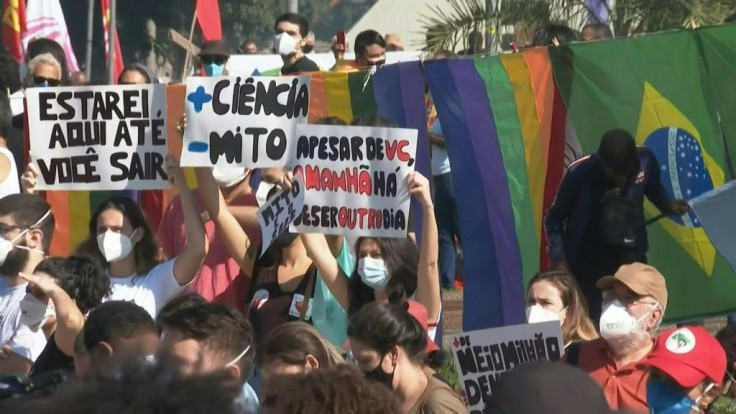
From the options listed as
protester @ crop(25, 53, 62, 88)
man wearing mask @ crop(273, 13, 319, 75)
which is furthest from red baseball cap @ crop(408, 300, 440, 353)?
man wearing mask @ crop(273, 13, 319, 75)

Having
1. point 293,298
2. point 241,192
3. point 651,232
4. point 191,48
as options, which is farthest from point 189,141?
point 191,48

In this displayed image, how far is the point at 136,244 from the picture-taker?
6543 millimetres

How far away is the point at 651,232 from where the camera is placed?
7.88 metres

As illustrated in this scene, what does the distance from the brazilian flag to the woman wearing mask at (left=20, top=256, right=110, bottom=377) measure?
2900 millimetres

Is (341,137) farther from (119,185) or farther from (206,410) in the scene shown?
(206,410)

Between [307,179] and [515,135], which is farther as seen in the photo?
[515,135]

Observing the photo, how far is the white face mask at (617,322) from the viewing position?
18.2 feet

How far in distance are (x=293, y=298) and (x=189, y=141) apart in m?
1.05

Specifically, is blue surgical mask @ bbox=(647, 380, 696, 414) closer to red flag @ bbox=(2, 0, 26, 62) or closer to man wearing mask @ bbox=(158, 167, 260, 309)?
man wearing mask @ bbox=(158, 167, 260, 309)

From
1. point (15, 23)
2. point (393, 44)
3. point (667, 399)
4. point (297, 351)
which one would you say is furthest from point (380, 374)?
point (15, 23)

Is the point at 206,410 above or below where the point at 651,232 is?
above

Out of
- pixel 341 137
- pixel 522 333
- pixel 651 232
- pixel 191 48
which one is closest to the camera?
pixel 522 333

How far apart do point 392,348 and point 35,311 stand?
1.65 meters

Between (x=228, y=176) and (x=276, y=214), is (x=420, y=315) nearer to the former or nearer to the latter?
(x=276, y=214)
